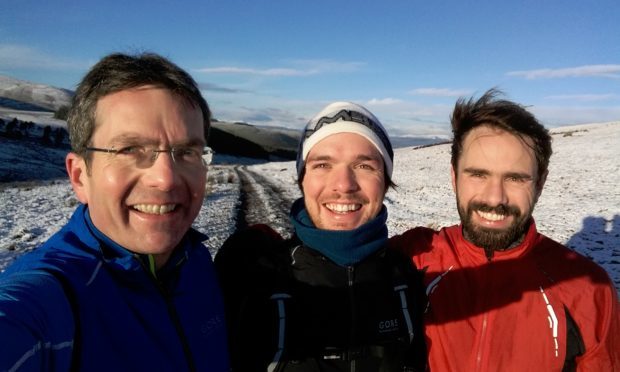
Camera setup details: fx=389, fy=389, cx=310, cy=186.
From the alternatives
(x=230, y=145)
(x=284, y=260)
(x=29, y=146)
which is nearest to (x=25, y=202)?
(x=284, y=260)

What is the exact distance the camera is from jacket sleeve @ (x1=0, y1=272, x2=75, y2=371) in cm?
111

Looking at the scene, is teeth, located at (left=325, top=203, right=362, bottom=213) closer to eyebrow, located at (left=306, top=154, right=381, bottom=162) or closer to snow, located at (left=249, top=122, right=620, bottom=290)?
eyebrow, located at (left=306, top=154, right=381, bottom=162)

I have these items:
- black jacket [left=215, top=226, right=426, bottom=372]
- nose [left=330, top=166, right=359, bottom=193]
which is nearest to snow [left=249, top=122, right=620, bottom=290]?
black jacket [left=215, top=226, right=426, bottom=372]

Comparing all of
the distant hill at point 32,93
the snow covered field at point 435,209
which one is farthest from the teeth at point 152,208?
the distant hill at point 32,93

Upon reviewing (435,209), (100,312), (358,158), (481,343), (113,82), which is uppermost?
(113,82)

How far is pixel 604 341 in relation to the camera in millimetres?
2232

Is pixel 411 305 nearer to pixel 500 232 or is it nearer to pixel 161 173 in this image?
pixel 500 232

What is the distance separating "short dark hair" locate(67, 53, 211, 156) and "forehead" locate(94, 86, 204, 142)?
0.03m

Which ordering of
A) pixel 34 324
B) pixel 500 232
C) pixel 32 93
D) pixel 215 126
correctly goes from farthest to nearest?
pixel 32 93, pixel 215 126, pixel 500 232, pixel 34 324

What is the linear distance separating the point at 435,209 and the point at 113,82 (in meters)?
13.7

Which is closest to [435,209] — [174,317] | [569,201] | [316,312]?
[569,201]

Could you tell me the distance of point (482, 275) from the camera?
2.61m

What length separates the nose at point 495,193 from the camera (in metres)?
2.69

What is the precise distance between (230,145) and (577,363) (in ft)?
229
